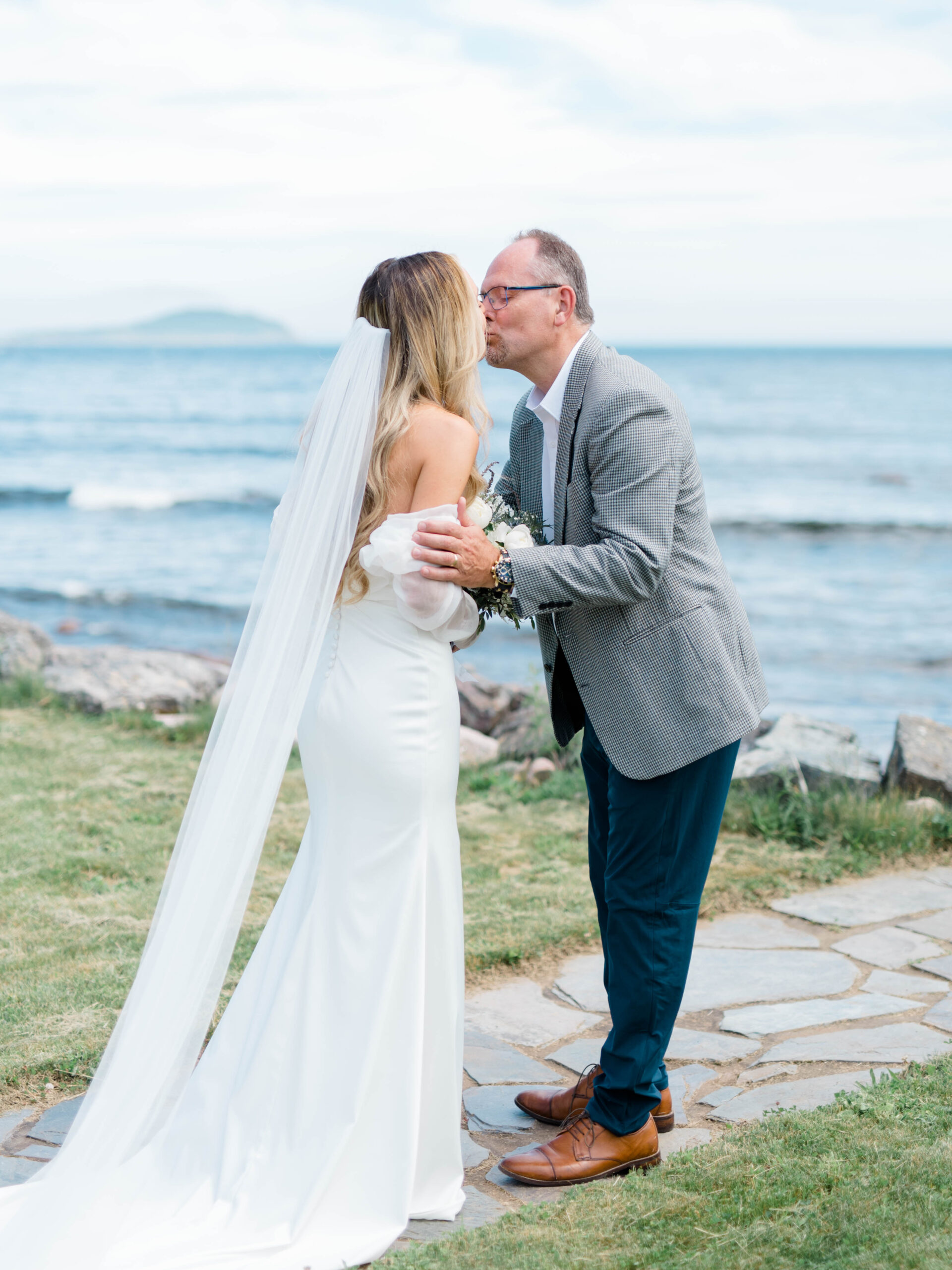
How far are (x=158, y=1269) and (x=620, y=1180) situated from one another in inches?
42.3

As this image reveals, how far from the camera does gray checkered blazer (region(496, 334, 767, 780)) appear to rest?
2.84 m

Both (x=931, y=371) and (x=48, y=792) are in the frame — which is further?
(x=931, y=371)

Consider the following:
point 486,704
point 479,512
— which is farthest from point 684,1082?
point 486,704

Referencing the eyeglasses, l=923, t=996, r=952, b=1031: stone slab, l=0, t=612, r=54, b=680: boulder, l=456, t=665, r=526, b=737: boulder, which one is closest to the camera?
the eyeglasses

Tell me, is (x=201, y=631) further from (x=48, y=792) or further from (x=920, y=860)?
(x=920, y=860)

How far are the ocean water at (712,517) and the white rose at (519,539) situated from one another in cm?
18

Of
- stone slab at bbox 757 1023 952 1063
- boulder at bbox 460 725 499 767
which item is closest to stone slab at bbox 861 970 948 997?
stone slab at bbox 757 1023 952 1063

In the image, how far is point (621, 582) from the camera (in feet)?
9.31

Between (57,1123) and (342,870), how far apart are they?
1.12m

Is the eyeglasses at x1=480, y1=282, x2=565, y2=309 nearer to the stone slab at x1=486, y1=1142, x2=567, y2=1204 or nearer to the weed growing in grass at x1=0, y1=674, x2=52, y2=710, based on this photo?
the stone slab at x1=486, y1=1142, x2=567, y2=1204

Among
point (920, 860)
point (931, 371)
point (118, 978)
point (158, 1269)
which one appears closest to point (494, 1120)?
point (158, 1269)

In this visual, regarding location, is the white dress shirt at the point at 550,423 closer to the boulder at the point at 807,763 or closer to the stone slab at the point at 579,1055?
the stone slab at the point at 579,1055

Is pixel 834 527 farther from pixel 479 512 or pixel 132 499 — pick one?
pixel 479 512

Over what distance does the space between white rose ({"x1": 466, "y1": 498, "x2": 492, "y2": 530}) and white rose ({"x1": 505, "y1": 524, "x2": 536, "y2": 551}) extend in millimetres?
63
